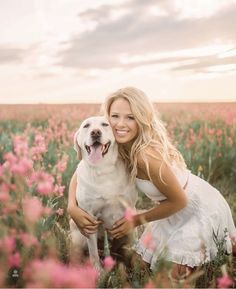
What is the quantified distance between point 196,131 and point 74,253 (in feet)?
15.5

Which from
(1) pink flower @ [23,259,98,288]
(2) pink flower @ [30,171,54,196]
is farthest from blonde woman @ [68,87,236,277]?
(1) pink flower @ [23,259,98,288]

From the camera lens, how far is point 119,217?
3322 mm

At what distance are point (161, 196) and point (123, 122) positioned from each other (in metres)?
0.54

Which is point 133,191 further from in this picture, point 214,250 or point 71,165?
point 71,165

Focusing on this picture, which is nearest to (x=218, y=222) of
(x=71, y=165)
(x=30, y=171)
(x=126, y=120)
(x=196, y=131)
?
(x=126, y=120)

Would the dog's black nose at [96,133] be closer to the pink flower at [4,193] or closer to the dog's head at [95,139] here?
the dog's head at [95,139]

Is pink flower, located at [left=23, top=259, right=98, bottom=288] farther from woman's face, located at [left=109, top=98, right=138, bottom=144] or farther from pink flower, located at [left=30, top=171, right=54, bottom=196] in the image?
woman's face, located at [left=109, top=98, right=138, bottom=144]

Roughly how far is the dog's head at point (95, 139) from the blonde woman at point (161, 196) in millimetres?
66

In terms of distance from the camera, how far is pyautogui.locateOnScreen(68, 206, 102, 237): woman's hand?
3.24 meters

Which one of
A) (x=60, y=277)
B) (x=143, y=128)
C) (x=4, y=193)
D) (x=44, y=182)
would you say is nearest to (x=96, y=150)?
(x=143, y=128)

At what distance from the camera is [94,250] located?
332 cm

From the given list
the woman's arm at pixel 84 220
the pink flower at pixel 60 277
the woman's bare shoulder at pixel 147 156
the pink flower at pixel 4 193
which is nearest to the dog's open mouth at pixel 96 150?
the woman's bare shoulder at pixel 147 156

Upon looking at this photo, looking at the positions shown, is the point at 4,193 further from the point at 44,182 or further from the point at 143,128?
the point at 143,128

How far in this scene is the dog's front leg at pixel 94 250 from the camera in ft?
10.8
